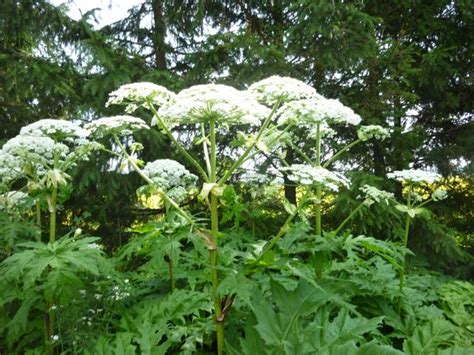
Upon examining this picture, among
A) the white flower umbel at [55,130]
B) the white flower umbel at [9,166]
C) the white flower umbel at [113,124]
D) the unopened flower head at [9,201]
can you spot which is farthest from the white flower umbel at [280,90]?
the unopened flower head at [9,201]

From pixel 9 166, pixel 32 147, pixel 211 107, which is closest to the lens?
pixel 211 107

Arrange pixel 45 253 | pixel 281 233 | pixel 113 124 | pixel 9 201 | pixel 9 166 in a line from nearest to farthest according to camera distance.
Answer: pixel 281 233, pixel 45 253, pixel 113 124, pixel 9 166, pixel 9 201

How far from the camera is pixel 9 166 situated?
3.11 meters

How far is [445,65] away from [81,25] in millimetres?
6091

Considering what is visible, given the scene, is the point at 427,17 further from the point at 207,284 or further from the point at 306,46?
the point at 207,284

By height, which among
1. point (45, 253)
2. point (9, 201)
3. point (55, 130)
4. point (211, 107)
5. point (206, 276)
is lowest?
point (206, 276)

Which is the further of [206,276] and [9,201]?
[9,201]

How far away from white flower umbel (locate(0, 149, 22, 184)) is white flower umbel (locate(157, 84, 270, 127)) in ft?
4.52

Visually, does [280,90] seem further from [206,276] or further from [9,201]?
[9,201]

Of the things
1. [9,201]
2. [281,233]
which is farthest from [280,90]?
[9,201]

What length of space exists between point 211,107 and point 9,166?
5.83 ft

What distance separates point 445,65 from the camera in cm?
734

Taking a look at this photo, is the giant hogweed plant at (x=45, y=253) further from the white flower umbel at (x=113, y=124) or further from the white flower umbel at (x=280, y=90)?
the white flower umbel at (x=280, y=90)

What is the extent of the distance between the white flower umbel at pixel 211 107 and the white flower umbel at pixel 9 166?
1.38 metres
